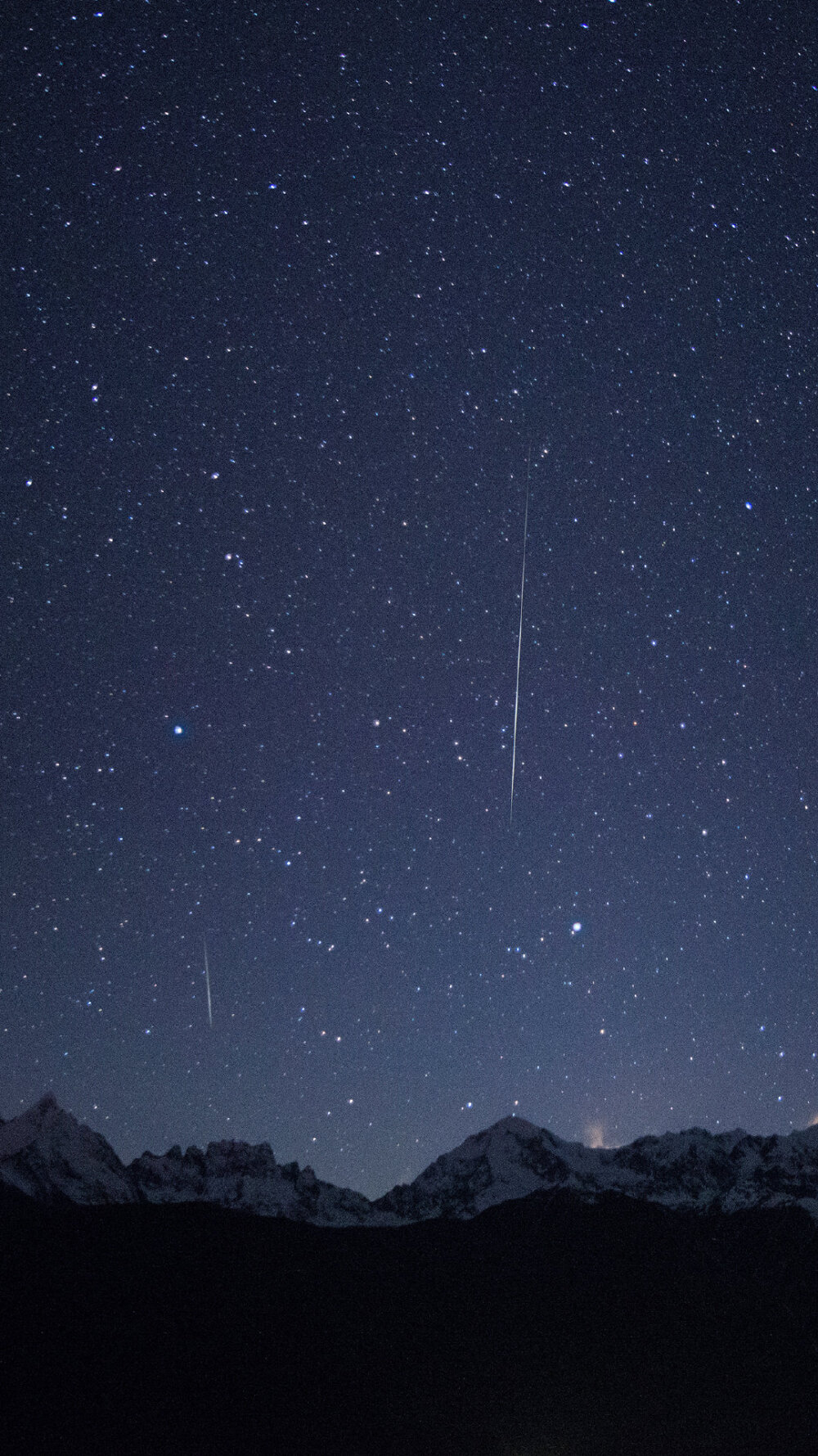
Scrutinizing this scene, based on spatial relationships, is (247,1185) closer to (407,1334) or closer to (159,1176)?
(159,1176)

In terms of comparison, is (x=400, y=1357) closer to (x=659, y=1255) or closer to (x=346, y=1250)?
(x=346, y=1250)

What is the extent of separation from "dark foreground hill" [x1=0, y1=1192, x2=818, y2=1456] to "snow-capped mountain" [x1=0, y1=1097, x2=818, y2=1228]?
12814 millimetres

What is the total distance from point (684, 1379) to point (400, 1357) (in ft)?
89.7

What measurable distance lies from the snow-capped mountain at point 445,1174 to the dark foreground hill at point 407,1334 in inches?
504

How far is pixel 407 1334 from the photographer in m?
91.8

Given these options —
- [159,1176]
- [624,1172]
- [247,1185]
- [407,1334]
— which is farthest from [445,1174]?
[407,1334]

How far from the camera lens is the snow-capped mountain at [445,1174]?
443 ft

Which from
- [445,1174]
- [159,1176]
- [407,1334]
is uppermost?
[407,1334]

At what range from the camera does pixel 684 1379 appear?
8269 cm

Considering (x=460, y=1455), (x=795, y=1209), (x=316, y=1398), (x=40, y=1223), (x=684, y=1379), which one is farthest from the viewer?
(x=795, y=1209)

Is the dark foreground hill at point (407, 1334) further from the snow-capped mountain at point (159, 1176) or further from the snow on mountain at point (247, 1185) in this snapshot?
the snow on mountain at point (247, 1185)

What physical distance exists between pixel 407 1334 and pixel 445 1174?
8040cm

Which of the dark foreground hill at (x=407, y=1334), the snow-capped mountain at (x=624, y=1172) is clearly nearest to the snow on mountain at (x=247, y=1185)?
the snow-capped mountain at (x=624, y=1172)

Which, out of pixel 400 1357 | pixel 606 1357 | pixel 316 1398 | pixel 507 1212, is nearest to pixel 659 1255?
pixel 507 1212
